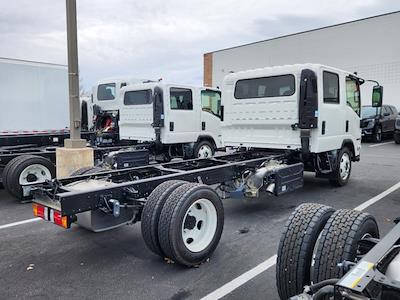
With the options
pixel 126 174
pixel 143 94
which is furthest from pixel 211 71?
pixel 126 174

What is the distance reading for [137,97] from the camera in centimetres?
1064

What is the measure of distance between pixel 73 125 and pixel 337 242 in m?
6.79

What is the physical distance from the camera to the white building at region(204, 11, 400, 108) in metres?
22.8

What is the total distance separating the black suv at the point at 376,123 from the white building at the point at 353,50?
14.3 feet

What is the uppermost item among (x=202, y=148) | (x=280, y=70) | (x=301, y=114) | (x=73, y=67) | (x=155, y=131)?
(x=73, y=67)

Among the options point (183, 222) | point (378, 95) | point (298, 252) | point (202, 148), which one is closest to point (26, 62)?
point (202, 148)

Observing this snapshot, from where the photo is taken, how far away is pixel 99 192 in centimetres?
394

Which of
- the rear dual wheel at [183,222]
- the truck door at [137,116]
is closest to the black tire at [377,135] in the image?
the truck door at [137,116]

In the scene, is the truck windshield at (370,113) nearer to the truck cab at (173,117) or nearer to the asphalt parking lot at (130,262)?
the truck cab at (173,117)

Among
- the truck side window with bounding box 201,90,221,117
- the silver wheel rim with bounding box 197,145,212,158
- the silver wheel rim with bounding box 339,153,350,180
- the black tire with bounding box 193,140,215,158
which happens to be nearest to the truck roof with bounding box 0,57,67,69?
the truck side window with bounding box 201,90,221,117

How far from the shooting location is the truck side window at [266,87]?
698 cm

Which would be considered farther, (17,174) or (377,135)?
(377,135)

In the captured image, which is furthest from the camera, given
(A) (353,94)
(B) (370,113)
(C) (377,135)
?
(B) (370,113)

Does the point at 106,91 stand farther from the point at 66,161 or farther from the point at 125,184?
the point at 125,184
